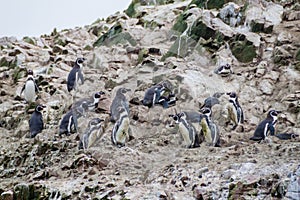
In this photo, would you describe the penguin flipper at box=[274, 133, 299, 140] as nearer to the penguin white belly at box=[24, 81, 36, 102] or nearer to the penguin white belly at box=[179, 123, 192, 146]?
the penguin white belly at box=[179, 123, 192, 146]

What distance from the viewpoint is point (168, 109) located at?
13453 mm

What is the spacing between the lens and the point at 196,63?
1605 centimetres

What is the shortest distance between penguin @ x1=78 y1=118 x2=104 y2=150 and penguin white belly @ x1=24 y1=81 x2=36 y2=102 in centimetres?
444

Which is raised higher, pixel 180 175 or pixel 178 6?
pixel 178 6

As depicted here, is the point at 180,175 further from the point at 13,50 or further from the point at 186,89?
the point at 13,50

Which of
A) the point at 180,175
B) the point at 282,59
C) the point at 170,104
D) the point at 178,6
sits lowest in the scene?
the point at 180,175

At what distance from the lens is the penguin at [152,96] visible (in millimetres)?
13664

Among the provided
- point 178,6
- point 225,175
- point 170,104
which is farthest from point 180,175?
point 178,6

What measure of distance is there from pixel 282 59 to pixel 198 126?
13.4 feet

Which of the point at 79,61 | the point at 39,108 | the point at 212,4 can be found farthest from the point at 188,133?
the point at 212,4

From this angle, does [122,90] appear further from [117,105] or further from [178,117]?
[178,117]

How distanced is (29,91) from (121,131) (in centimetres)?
546

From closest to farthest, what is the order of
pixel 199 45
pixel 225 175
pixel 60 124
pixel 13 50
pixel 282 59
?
1. pixel 225 175
2. pixel 60 124
3. pixel 282 59
4. pixel 199 45
5. pixel 13 50

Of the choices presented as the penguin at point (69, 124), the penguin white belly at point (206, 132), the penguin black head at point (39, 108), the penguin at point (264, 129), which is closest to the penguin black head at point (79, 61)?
the penguin black head at point (39, 108)
